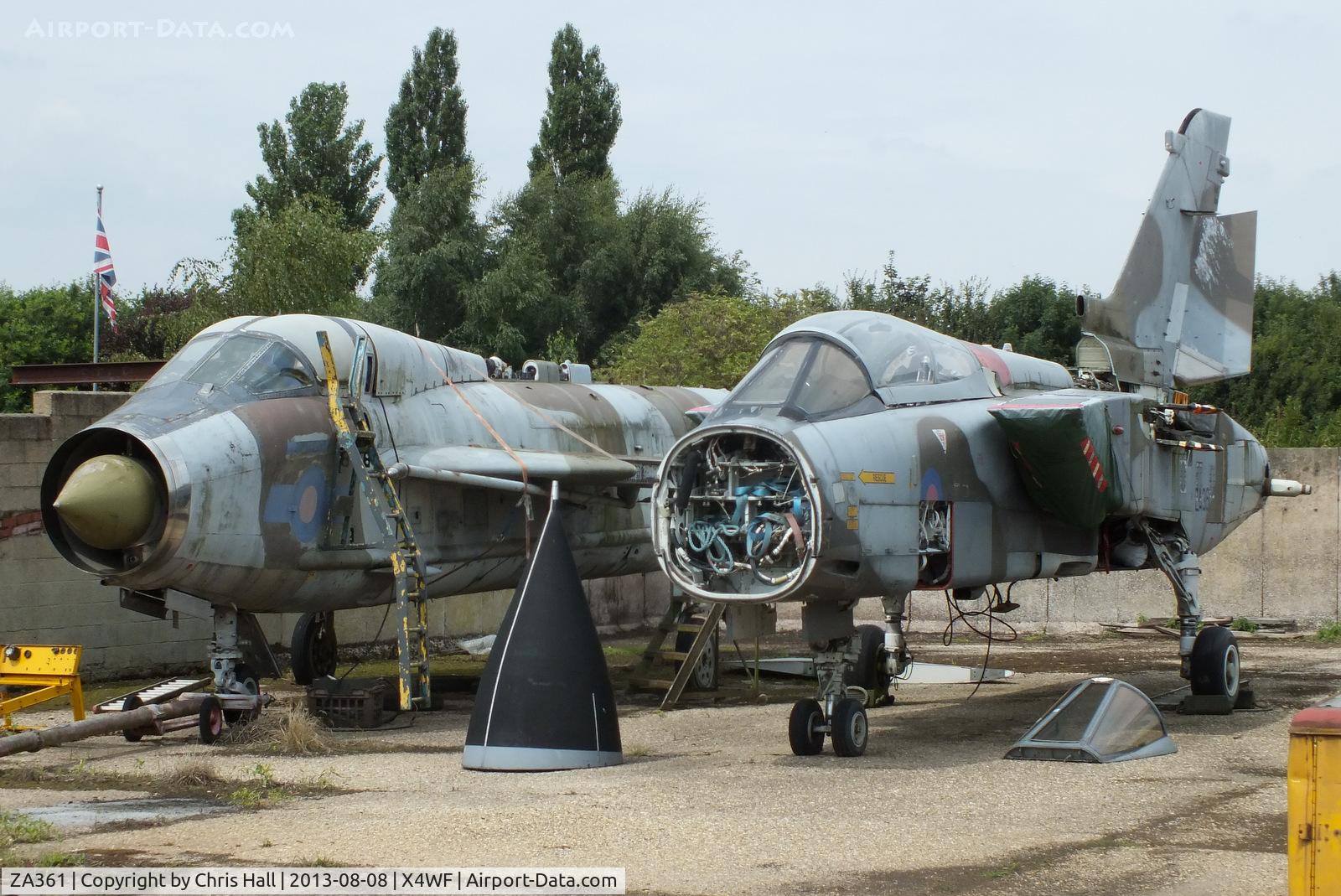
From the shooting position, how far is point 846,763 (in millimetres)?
10531

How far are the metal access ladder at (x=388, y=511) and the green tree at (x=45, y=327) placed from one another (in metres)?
40.8

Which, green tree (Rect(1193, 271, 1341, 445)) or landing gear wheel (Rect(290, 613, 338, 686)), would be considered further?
green tree (Rect(1193, 271, 1341, 445))

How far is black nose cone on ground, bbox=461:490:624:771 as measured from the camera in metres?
10.6

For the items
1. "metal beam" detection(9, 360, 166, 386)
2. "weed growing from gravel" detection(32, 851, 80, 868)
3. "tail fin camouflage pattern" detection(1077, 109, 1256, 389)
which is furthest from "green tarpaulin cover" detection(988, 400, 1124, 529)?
"metal beam" detection(9, 360, 166, 386)

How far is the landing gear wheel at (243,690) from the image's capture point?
1264 cm

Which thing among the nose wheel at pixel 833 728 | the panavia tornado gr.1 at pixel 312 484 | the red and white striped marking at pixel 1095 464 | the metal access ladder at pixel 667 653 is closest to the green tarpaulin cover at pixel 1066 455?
the red and white striped marking at pixel 1095 464

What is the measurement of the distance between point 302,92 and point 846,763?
57.8 meters

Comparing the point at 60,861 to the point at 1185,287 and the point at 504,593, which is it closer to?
the point at 1185,287

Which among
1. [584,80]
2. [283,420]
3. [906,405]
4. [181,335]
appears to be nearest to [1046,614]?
[906,405]

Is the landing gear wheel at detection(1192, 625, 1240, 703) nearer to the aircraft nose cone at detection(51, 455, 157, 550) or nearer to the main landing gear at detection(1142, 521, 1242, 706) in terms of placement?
the main landing gear at detection(1142, 521, 1242, 706)

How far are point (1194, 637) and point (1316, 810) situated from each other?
781cm

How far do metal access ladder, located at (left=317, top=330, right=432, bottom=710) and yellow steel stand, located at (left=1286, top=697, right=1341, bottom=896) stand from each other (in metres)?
8.30

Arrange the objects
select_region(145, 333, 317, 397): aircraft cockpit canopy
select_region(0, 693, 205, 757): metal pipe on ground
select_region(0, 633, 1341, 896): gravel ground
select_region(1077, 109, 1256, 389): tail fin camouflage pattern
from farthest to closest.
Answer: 1. select_region(1077, 109, 1256, 389): tail fin camouflage pattern
2. select_region(145, 333, 317, 397): aircraft cockpit canopy
3. select_region(0, 693, 205, 757): metal pipe on ground
4. select_region(0, 633, 1341, 896): gravel ground

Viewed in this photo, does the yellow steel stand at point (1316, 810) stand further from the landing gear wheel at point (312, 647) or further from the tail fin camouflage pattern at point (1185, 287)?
the landing gear wheel at point (312, 647)
